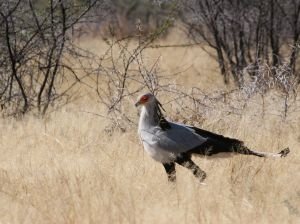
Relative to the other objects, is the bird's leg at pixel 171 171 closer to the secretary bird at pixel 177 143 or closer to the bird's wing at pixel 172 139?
the secretary bird at pixel 177 143

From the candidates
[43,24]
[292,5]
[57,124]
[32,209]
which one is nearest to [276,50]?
[292,5]

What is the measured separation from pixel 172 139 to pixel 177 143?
4cm

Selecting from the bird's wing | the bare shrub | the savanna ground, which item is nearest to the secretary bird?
the bird's wing

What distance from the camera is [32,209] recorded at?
15.7 ft

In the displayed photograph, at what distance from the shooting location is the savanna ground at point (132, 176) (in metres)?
4.55

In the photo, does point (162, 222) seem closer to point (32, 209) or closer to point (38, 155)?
point (32, 209)

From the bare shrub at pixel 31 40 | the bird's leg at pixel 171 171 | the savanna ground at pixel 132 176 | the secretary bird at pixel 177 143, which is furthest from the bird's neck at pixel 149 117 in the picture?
the bare shrub at pixel 31 40

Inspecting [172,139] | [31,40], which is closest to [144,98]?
[172,139]

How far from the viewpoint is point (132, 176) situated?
5551 millimetres

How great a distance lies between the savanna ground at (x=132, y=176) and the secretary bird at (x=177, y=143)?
0.15 metres

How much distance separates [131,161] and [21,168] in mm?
862

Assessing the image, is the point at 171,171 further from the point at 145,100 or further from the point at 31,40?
the point at 31,40

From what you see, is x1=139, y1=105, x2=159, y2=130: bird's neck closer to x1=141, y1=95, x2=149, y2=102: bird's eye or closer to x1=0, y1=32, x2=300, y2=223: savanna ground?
x1=141, y1=95, x2=149, y2=102: bird's eye

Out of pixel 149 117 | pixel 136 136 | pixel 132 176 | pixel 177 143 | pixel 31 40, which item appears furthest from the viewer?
pixel 31 40
